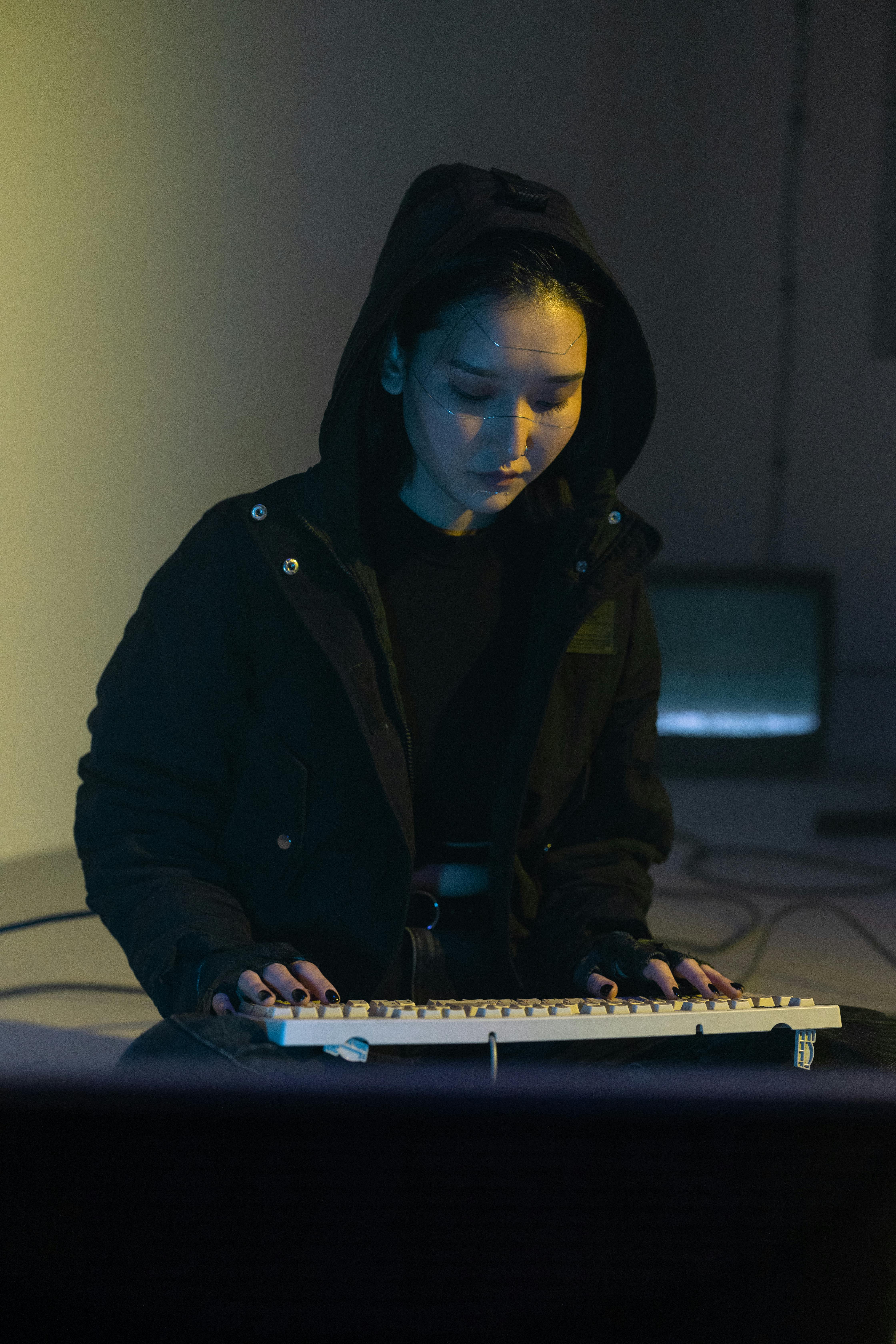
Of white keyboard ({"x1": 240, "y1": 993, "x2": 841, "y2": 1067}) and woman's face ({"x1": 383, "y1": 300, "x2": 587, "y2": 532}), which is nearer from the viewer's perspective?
white keyboard ({"x1": 240, "y1": 993, "x2": 841, "y2": 1067})

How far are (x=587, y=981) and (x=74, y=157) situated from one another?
799 millimetres

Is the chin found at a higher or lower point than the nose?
lower

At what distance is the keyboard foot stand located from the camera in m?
0.58

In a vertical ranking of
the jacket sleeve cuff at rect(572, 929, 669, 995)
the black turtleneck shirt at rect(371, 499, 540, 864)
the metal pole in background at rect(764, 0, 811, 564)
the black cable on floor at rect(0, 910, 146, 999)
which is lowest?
the black cable on floor at rect(0, 910, 146, 999)

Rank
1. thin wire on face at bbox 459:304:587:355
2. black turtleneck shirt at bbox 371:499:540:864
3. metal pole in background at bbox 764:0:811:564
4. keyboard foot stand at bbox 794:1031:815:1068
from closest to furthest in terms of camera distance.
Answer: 1. keyboard foot stand at bbox 794:1031:815:1068
2. thin wire on face at bbox 459:304:587:355
3. black turtleneck shirt at bbox 371:499:540:864
4. metal pole in background at bbox 764:0:811:564

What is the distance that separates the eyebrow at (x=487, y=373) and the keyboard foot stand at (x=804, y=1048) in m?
0.44

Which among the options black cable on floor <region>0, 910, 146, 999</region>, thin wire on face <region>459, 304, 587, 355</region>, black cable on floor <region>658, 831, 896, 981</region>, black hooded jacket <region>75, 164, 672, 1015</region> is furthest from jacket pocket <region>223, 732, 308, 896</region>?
black cable on floor <region>658, 831, 896, 981</region>

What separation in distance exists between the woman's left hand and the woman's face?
35 centimetres

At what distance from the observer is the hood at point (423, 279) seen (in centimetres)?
72

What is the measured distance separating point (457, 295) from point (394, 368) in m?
0.08

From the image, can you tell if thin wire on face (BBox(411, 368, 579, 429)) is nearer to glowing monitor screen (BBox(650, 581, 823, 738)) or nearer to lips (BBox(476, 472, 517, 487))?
lips (BBox(476, 472, 517, 487))

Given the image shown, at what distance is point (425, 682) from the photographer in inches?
33.3

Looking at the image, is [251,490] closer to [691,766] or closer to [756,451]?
[691,766]

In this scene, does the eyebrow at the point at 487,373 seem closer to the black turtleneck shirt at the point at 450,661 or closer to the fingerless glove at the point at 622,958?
the black turtleneck shirt at the point at 450,661
